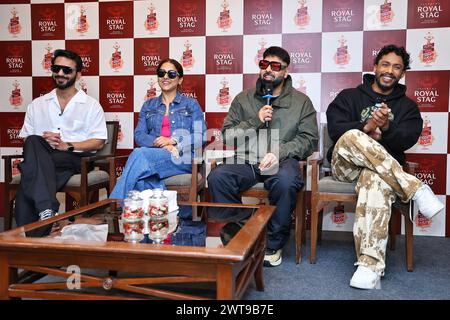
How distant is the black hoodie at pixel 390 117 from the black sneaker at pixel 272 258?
0.73 meters

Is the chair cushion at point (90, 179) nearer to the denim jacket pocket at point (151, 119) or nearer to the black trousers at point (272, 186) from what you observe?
the denim jacket pocket at point (151, 119)

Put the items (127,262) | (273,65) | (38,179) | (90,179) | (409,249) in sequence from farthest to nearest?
(90,179) < (273,65) < (38,179) < (409,249) < (127,262)

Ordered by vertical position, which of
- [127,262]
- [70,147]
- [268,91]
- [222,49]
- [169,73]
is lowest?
[127,262]

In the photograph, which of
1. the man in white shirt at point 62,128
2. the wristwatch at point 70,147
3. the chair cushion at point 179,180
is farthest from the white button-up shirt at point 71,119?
the chair cushion at point 179,180

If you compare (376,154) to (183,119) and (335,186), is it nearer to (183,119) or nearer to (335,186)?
(335,186)

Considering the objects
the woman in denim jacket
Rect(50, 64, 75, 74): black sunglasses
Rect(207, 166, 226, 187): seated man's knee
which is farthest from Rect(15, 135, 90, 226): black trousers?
Rect(207, 166, 226, 187): seated man's knee

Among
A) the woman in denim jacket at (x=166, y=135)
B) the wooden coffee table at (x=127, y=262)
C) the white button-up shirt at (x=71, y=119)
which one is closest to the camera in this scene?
the wooden coffee table at (x=127, y=262)

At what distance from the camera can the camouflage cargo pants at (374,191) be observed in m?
2.00

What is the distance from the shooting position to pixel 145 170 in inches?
97.0

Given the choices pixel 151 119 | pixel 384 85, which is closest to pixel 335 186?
pixel 384 85

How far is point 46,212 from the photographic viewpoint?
7.76 ft

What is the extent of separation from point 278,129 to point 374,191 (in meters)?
0.75
